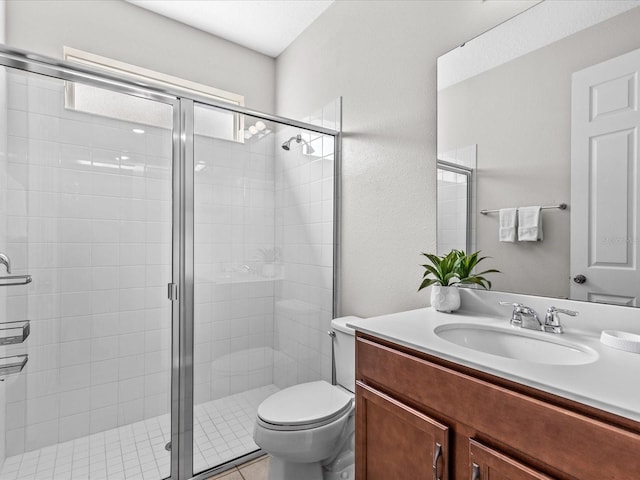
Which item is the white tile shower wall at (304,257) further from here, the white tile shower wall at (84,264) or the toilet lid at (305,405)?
the white tile shower wall at (84,264)

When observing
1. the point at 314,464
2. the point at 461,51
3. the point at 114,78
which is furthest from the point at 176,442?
the point at 461,51

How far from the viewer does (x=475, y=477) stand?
0.75 metres

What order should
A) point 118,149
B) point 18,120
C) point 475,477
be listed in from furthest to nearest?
point 118,149 → point 18,120 → point 475,477

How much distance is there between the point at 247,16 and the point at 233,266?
1692 mm

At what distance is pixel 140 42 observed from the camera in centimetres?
219

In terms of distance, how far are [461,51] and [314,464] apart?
183 centimetres

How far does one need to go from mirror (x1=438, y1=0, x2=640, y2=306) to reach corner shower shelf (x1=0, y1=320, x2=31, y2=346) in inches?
68.6

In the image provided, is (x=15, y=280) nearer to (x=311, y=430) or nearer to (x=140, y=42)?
(x=311, y=430)

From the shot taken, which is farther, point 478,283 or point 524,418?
point 478,283

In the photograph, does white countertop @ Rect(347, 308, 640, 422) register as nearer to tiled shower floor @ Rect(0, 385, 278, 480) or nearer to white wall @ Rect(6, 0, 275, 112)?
tiled shower floor @ Rect(0, 385, 278, 480)

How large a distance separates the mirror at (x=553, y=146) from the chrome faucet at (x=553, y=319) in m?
0.08

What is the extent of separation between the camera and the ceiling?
213 centimetres

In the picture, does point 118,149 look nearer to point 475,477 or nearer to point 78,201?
point 78,201

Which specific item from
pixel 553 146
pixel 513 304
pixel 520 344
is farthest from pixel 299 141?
pixel 520 344
